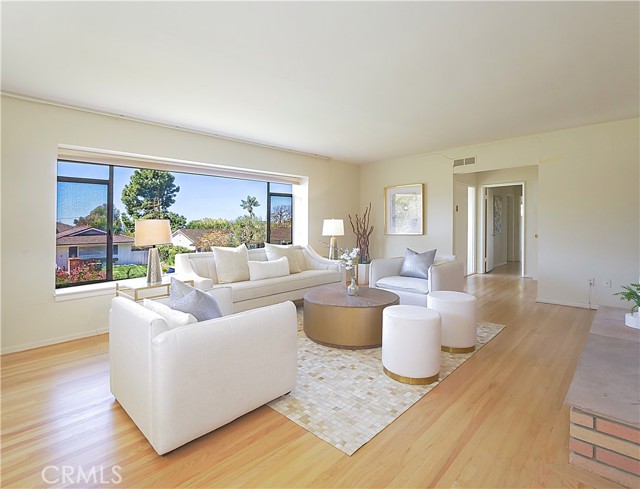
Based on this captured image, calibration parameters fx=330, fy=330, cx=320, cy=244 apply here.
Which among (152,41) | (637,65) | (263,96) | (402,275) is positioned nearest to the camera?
(152,41)

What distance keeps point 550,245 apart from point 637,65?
2.76 m

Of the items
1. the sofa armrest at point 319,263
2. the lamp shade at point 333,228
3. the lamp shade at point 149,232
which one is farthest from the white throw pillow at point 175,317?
the lamp shade at point 333,228

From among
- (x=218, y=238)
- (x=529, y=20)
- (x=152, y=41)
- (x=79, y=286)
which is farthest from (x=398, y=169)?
(x=79, y=286)

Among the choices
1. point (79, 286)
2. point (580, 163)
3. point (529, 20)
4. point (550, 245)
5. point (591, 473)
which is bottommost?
point (591, 473)

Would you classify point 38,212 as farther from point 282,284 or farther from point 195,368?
point 195,368

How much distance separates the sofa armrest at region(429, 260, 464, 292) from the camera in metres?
3.99

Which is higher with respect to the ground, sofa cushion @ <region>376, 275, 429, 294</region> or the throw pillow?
the throw pillow

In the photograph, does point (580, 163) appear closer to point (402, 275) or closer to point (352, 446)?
point (402, 275)

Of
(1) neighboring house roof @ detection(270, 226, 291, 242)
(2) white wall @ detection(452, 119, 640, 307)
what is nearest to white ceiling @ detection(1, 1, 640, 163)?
(2) white wall @ detection(452, 119, 640, 307)

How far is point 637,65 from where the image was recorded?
281 centimetres

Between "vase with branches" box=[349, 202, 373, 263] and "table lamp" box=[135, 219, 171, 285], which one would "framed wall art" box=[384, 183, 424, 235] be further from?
"table lamp" box=[135, 219, 171, 285]

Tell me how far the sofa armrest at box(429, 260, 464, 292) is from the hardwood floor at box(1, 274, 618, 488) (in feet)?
4.39

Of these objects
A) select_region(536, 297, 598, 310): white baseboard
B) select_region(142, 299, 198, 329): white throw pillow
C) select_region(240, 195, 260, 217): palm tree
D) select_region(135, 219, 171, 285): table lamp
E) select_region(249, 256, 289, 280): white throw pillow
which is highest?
select_region(240, 195, 260, 217): palm tree

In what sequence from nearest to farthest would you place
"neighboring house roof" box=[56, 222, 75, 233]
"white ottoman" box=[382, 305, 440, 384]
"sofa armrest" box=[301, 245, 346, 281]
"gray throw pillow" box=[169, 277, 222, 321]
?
"gray throw pillow" box=[169, 277, 222, 321]
"white ottoman" box=[382, 305, 440, 384]
"neighboring house roof" box=[56, 222, 75, 233]
"sofa armrest" box=[301, 245, 346, 281]
